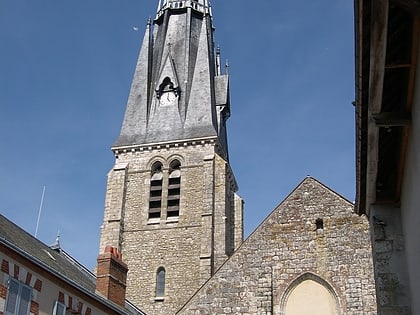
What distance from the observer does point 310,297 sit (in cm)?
1432

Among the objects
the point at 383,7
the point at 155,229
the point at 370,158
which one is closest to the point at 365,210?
the point at 370,158

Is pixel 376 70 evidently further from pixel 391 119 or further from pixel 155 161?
pixel 155 161

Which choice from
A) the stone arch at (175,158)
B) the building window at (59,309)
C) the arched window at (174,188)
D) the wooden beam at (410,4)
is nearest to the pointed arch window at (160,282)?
the arched window at (174,188)

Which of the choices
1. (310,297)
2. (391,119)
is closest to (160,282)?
(310,297)

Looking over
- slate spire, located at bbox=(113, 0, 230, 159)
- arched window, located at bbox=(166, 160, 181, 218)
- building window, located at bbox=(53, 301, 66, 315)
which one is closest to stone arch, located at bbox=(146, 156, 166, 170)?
arched window, located at bbox=(166, 160, 181, 218)

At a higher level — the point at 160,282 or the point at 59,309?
the point at 160,282

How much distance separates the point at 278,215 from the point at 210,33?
24.9m

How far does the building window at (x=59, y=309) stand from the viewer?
42.5 feet

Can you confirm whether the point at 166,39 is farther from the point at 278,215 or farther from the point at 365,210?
the point at 365,210

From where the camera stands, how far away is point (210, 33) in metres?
38.6

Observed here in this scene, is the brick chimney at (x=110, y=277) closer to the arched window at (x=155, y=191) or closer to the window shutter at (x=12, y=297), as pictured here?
the window shutter at (x=12, y=297)

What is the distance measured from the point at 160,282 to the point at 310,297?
14.7 m

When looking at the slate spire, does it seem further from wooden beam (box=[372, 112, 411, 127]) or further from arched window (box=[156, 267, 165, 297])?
wooden beam (box=[372, 112, 411, 127])

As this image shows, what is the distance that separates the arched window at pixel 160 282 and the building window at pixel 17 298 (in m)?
15.9
